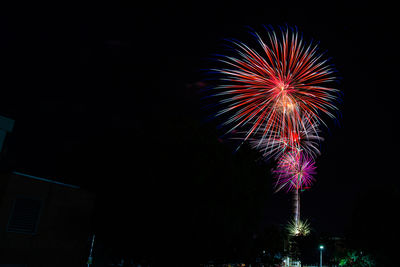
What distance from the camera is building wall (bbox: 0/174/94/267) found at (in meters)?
19.9

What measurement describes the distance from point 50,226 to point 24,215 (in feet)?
5.62

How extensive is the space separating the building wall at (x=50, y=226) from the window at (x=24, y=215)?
22cm

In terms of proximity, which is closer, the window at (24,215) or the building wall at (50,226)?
the building wall at (50,226)

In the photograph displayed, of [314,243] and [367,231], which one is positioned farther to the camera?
[314,243]

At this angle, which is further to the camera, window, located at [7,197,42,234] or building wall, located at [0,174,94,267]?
window, located at [7,197,42,234]

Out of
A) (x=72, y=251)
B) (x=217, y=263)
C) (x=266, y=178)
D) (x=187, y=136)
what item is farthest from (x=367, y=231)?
(x=72, y=251)

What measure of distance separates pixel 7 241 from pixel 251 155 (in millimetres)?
20463

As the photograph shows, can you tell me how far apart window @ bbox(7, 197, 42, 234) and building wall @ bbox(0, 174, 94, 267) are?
22cm

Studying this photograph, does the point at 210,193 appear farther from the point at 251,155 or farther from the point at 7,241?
the point at 7,241

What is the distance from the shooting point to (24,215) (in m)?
20.8

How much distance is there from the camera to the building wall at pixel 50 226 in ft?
65.4

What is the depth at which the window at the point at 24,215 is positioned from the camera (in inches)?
797

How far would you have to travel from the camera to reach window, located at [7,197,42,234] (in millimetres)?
20250

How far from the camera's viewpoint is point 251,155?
33.1 m
